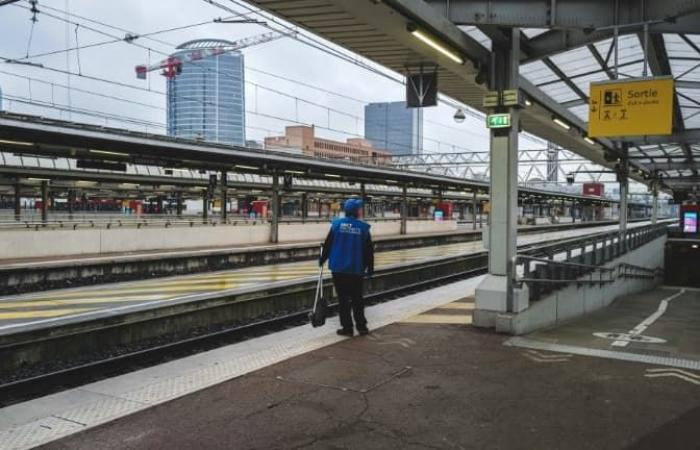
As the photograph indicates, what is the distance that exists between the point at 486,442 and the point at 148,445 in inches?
93.2

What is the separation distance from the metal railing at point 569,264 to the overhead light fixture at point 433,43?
3038 mm

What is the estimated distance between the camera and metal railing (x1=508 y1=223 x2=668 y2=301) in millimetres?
8266

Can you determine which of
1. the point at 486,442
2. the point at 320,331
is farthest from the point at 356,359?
the point at 486,442

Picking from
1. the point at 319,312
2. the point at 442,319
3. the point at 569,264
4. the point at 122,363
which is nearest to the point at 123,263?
the point at 122,363

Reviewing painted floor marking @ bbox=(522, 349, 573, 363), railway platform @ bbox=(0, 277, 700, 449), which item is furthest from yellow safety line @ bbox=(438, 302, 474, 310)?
painted floor marking @ bbox=(522, 349, 573, 363)

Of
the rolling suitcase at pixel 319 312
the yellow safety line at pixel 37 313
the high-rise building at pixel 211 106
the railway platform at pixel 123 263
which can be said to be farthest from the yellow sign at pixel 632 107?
the high-rise building at pixel 211 106

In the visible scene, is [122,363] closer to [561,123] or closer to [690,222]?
[561,123]

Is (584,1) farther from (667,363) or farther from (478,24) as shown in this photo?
(667,363)

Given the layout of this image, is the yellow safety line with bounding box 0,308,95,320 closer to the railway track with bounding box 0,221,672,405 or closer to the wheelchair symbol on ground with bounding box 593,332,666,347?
the railway track with bounding box 0,221,672,405

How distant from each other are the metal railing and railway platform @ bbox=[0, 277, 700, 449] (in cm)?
174

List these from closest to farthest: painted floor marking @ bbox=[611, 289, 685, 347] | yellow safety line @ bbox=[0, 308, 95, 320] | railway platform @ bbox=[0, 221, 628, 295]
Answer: painted floor marking @ bbox=[611, 289, 685, 347] < yellow safety line @ bbox=[0, 308, 95, 320] < railway platform @ bbox=[0, 221, 628, 295]

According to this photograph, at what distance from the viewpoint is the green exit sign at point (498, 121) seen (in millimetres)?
8148

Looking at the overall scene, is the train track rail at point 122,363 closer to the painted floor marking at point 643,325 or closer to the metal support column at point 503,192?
the metal support column at point 503,192

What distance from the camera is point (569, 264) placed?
10016mm
